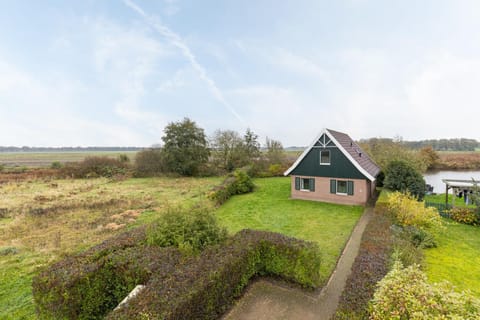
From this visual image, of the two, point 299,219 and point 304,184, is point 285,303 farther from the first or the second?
point 304,184

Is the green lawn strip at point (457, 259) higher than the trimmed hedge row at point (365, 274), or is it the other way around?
the trimmed hedge row at point (365, 274)

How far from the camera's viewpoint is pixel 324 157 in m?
16.3

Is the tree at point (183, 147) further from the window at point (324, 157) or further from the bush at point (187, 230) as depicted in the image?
the bush at point (187, 230)

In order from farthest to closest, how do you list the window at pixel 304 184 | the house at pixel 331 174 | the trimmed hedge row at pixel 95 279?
the window at pixel 304 184, the house at pixel 331 174, the trimmed hedge row at pixel 95 279

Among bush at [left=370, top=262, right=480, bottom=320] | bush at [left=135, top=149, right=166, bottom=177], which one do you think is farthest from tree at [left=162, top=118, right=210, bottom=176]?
bush at [left=370, top=262, right=480, bottom=320]

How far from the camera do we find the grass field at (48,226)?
675 cm

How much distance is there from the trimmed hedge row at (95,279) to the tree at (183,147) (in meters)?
28.0

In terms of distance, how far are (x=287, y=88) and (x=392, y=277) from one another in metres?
20.1

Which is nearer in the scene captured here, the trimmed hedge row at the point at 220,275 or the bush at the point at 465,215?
the trimmed hedge row at the point at 220,275

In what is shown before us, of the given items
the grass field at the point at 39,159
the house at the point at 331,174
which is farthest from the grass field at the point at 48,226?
the grass field at the point at 39,159

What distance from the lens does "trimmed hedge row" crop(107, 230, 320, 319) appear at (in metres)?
3.91

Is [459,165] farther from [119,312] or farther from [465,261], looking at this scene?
[119,312]

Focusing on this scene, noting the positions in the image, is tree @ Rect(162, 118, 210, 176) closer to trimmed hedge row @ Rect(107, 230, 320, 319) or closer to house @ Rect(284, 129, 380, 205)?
house @ Rect(284, 129, 380, 205)

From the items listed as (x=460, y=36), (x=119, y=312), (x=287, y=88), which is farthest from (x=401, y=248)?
(x=287, y=88)
